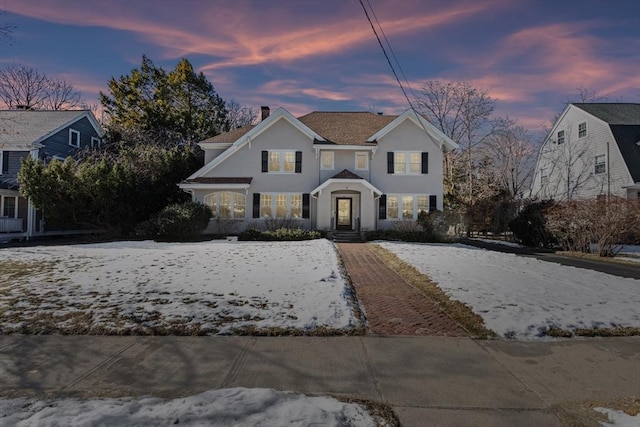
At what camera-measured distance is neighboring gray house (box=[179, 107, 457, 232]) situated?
21.7 meters

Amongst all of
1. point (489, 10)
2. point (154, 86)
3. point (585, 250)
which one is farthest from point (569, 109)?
point (154, 86)

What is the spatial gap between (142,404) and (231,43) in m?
9.39

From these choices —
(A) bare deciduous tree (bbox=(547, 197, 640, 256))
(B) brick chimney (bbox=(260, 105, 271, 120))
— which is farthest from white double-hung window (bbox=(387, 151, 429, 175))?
(B) brick chimney (bbox=(260, 105, 271, 120))

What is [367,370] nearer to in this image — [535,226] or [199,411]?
[199,411]

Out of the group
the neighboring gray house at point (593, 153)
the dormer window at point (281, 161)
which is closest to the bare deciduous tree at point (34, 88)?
the dormer window at point (281, 161)

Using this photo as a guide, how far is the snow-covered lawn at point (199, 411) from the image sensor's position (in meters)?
2.82

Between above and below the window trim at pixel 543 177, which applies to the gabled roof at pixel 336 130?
above

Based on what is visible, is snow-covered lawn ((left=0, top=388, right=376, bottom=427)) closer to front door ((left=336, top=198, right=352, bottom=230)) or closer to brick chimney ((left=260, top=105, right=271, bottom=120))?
front door ((left=336, top=198, right=352, bottom=230))

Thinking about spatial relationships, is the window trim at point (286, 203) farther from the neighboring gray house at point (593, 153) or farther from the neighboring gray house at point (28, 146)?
the neighboring gray house at point (593, 153)

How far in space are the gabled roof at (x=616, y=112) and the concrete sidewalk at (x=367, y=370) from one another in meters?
25.9

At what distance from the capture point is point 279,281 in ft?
26.8

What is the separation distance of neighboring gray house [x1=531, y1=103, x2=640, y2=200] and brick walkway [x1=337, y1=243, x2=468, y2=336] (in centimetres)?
1793

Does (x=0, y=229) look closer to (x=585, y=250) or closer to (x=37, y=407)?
(x=37, y=407)

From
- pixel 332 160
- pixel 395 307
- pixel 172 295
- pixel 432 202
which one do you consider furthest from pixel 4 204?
pixel 432 202
